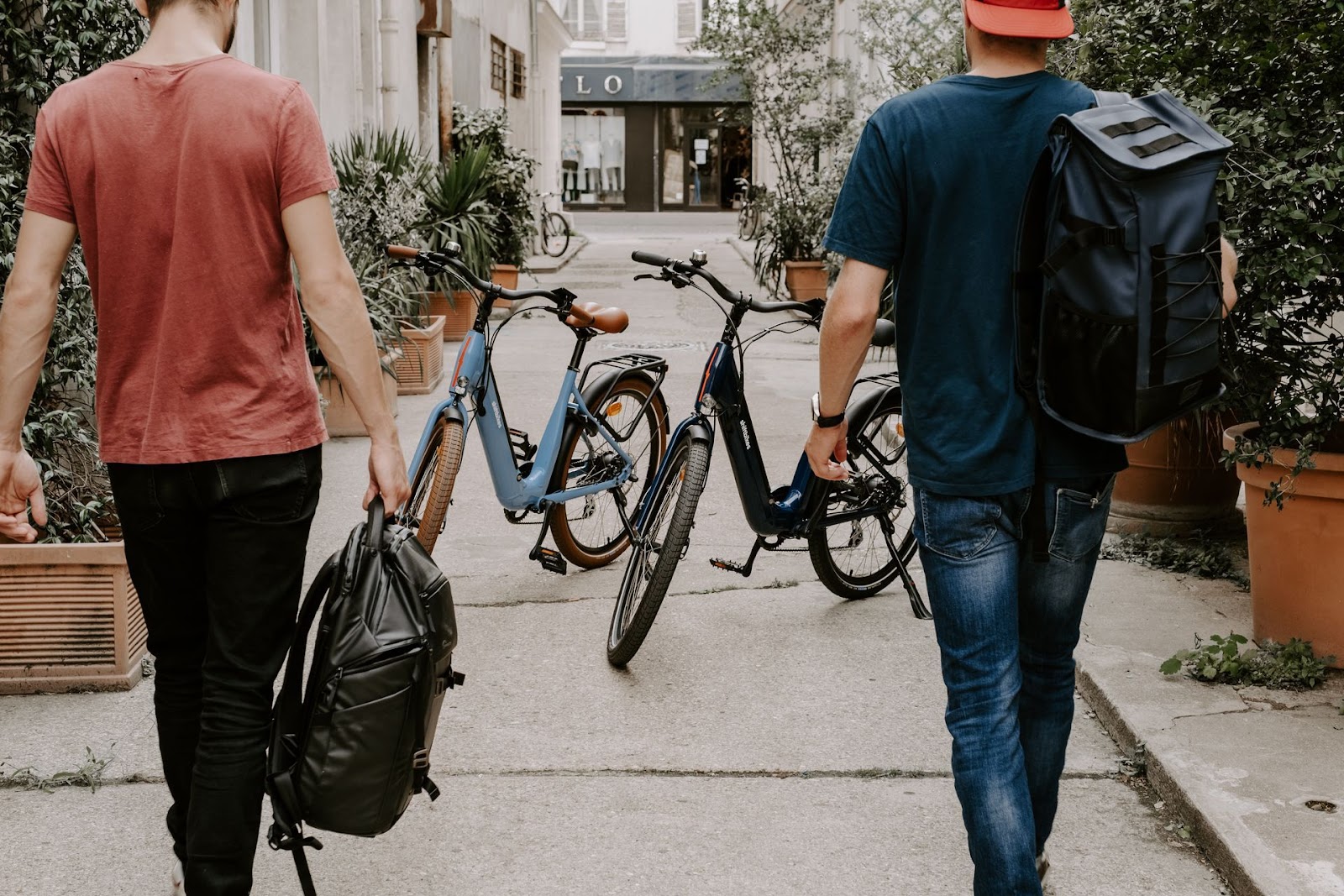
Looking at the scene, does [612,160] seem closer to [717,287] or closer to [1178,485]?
[1178,485]

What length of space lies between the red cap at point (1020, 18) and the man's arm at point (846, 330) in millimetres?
460

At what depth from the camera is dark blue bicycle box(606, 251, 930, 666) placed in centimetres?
449

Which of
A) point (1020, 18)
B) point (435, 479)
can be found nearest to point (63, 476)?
point (435, 479)

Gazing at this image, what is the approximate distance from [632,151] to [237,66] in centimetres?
3941

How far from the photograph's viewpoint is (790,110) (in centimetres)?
1614

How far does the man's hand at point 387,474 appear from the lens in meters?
2.70

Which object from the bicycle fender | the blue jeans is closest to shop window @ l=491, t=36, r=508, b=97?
the bicycle fender

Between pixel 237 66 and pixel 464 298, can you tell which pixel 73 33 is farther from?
pixel 464 298

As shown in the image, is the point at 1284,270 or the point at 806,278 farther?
the point at 806,278

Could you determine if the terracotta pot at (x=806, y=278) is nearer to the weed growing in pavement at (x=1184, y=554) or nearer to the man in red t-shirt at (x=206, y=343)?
the weed growing in pavement at (x=1184, y=554)

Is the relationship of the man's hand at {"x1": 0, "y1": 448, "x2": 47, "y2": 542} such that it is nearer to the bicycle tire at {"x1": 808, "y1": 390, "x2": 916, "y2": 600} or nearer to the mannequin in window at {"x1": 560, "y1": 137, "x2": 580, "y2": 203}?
the bicycle tire at {"x1": 808, "y1": 390, "x2": 916, "y2": 600}

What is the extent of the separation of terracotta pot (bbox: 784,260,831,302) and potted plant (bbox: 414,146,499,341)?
10.9ft

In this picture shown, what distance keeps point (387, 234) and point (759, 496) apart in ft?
16.4

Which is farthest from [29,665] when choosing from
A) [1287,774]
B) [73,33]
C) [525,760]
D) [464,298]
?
[464,298]
